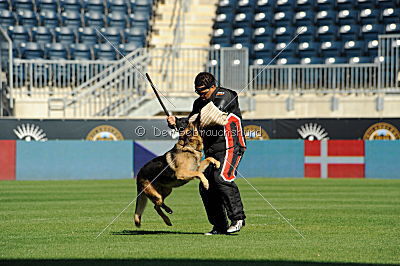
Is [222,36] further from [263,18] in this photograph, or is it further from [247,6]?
[263,18]

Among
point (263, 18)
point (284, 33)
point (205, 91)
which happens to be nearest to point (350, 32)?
point (284, 33)

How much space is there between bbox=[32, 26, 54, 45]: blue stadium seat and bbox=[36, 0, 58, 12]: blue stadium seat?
894mm

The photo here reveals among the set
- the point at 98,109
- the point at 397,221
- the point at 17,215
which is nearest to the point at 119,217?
the point at 17,215

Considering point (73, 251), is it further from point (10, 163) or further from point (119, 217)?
point (10, 163)

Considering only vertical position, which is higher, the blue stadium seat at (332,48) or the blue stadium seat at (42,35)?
the blue stadium seat at (42,35)

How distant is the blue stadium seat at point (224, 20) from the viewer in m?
28.6

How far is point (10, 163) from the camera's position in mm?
21406

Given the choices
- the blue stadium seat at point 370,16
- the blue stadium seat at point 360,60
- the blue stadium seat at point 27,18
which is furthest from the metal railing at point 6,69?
the blue stadium seat at point 370,16

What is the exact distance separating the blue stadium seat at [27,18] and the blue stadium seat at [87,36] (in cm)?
151

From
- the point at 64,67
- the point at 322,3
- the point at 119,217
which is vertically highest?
the point at 322,3

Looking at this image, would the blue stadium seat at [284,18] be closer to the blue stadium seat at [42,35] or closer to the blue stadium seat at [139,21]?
the blue stadium seat at [139,21]

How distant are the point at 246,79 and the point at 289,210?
12.1 metres

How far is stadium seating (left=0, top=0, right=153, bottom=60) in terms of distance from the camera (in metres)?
27.0

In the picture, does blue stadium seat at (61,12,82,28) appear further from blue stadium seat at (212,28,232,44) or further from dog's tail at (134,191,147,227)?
dog's tail at (134,191,147,227)
